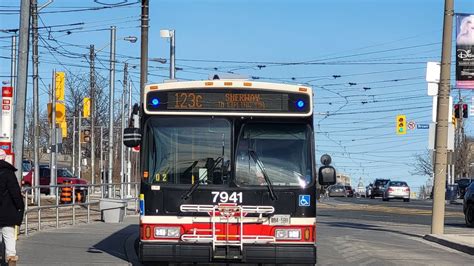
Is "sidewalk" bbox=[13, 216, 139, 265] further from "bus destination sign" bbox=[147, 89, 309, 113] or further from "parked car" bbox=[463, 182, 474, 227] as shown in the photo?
"parked car" bbox=[463, 182, 474, 227]

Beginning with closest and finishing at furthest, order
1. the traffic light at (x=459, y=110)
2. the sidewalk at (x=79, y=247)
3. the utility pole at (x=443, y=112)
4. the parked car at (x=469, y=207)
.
A: the sidewalk at (x=79, y=247)
the utility pole at (x=443, y=112)
the parked car at (x=469, y=207)
the traffic light at (x=459, y=110)

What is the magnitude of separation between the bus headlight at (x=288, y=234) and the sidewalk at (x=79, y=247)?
10.7ft

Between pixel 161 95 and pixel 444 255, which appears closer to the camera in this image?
pixel 161 95

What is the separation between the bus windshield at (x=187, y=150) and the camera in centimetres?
1155

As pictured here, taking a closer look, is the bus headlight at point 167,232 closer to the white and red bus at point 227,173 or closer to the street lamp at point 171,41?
the white and red bus at point 227,173

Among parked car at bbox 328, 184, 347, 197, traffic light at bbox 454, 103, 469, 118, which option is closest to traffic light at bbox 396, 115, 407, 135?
traffic light at bbox 454, 103, 469, 118

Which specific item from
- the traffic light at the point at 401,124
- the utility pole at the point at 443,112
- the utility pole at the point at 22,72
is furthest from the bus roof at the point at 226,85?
the traffic light at the point at 401,124

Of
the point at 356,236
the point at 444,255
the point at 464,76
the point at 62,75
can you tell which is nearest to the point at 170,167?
the point at 444,255

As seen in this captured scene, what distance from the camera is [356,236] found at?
819 inches

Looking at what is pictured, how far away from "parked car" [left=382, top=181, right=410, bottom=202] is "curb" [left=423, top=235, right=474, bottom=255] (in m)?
35.5

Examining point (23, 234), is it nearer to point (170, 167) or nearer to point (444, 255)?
point (170, 167)

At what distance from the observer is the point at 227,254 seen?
11.3 m

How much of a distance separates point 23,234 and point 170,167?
25.7 feet

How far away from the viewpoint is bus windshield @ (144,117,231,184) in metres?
11.6
